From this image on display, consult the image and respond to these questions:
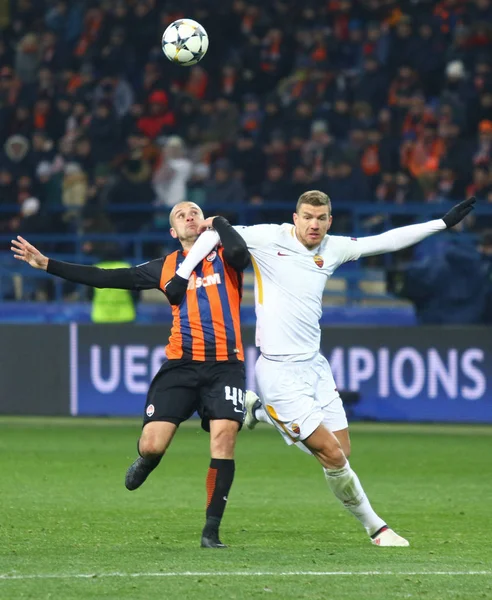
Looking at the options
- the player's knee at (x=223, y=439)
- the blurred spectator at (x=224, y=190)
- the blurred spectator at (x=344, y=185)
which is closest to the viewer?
the player's knee at (x=223, y=439)

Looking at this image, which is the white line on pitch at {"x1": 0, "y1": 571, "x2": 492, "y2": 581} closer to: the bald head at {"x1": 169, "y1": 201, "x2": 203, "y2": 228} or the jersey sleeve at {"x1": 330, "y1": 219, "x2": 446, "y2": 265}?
the jersey sleeve at {"x1": 330, "y1": 219, "x2": 446, "y2": 265}

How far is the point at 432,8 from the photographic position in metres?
20.7

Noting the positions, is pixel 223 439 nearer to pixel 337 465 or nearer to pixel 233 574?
pixel 337 465

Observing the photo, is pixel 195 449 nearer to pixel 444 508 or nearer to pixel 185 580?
pixel 444 508

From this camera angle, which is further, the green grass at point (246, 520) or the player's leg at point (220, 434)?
the player's leg at point (220, 434)

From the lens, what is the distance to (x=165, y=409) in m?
7.56

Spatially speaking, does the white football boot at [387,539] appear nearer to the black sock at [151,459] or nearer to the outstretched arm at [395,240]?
the black sock at [151,459]

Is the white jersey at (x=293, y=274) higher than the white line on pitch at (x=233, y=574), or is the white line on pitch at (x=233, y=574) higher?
the white jersey at (x=293, y=274)

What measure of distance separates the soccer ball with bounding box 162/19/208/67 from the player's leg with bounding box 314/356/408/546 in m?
4.21

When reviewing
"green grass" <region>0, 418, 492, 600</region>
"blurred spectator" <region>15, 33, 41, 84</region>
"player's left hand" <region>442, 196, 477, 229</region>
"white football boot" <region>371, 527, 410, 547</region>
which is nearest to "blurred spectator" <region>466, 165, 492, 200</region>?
"green grass" <region>0, 418, 492, 600</region>

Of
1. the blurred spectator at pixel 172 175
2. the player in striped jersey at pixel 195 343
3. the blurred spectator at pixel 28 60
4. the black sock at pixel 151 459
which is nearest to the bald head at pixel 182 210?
the player in striped jersey at pixel 195 343


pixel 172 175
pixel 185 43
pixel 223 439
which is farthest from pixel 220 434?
pixel 172 175

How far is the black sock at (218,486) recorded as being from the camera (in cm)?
733

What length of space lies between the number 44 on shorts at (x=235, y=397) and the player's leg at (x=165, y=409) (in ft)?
0.70
